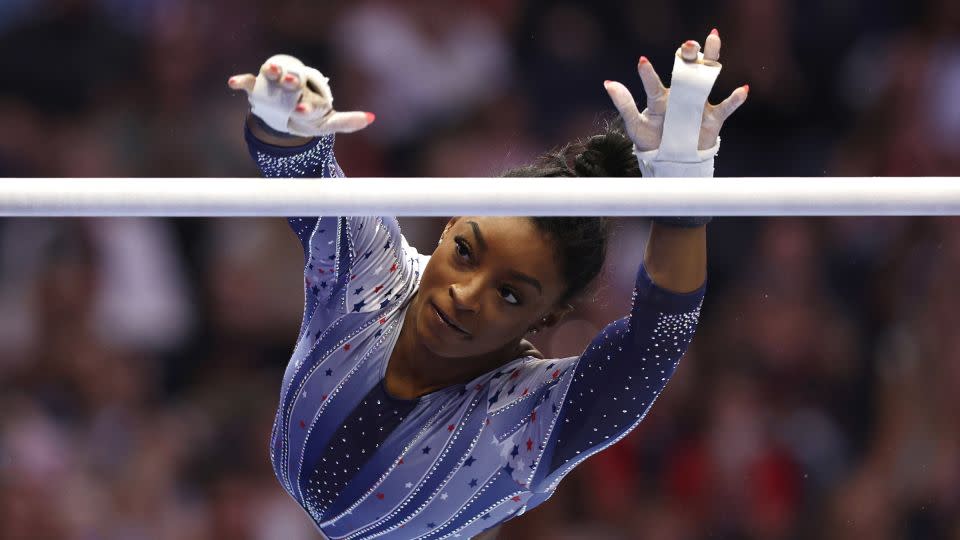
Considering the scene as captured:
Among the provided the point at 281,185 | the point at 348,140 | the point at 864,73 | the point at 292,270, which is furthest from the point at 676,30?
the point at 281,185

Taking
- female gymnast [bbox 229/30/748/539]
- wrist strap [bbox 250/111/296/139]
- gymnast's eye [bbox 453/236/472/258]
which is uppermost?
wrist strap [bbox 250/111/296/139]

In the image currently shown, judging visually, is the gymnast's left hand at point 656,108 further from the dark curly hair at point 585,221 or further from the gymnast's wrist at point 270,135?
the gymnast's wrist at point 270,135

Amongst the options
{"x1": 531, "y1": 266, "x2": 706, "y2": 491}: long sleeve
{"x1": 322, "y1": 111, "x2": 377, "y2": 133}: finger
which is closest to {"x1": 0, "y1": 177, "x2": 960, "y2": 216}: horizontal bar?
{"x1": 322, "y1": 111, "x2": 377, "y2": 133}: finger

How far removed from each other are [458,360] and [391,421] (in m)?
0.13

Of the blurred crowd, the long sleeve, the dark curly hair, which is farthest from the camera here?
the blurred crowd

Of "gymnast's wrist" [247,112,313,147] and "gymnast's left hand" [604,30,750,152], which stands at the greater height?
"gymnast's left hand" [604,30,750,152]

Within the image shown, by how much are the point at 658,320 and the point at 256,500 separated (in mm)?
1909

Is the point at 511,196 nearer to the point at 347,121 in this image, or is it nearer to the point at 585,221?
the point at 347,121

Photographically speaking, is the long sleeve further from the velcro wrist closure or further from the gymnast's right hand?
the gymnast's right hand

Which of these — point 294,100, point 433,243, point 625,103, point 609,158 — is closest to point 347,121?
point 294,100

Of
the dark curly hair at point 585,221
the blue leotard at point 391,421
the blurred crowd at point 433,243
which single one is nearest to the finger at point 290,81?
the blue leotard at point 391,421

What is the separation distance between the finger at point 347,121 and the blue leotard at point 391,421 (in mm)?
245

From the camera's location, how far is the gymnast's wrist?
1.44m

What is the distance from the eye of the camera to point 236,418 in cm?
322
